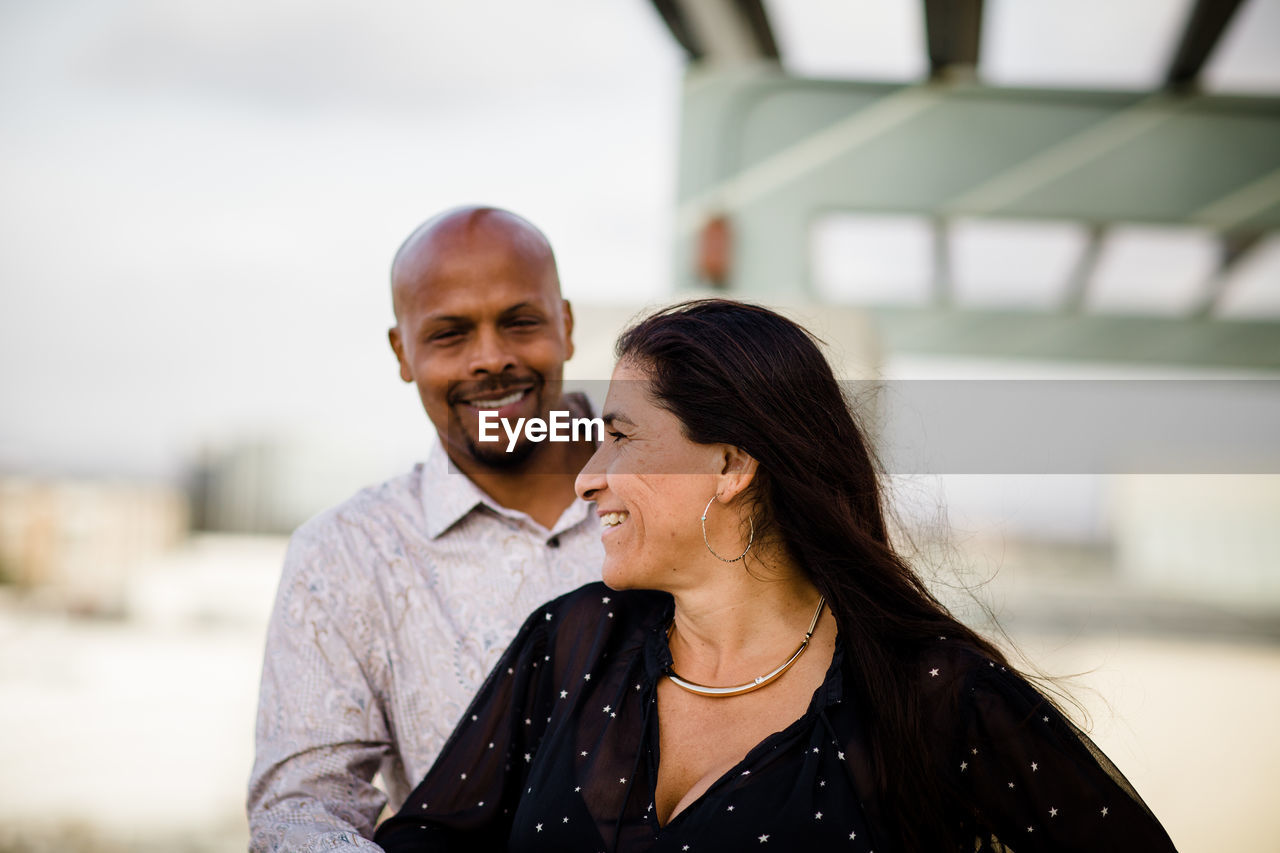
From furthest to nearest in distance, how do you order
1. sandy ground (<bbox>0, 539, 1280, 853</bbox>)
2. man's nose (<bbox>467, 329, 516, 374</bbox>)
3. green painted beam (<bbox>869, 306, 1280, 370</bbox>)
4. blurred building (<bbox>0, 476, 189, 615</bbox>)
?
blurred building (<bbox>0, 476, 189, 615</bbox>) → green painted beam (<bbox>869, 306, 1280, 370</bbox>) → sandy ground (<bbox>0, 539, 1280, 853</bbox>) → man's nose (<bbox>467, 329, 516, 374</bbox>)

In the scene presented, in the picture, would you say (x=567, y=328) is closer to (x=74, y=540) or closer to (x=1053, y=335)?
(x=1053, y=335)

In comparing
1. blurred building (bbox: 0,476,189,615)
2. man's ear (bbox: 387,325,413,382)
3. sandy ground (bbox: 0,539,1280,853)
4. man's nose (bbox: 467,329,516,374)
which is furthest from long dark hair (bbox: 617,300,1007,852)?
blurred building (bbox: 0,476,189,615)

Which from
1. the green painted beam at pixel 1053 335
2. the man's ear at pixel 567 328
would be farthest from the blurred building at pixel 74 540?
the man's ear at pixel 567 328

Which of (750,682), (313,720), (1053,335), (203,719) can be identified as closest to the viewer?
(750,682)

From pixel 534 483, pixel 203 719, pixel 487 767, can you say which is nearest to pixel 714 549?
pixel 487 767

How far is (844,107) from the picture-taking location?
527 cm

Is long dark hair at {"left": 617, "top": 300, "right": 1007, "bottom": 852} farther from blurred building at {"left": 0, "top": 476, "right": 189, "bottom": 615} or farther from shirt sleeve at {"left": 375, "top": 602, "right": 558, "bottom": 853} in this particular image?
blurred building at {"left": 0, "top": 476, "right": 189, "bottom": 615}

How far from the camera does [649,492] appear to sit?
1.63 metres

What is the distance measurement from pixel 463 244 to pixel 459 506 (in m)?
0.48

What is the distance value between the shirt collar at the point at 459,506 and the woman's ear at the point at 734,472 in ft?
1.62

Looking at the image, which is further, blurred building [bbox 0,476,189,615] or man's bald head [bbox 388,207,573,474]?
blurred building [bbox 0,476,189,615]

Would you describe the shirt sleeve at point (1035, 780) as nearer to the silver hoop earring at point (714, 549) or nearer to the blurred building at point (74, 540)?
the silver hoop earring at point (714, 549)

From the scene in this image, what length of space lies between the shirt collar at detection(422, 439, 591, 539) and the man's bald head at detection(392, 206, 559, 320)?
0.34 metres

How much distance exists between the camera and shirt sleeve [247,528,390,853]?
1772mm
